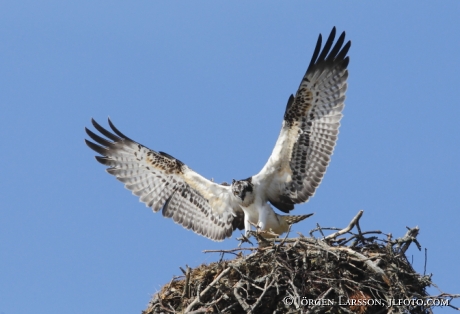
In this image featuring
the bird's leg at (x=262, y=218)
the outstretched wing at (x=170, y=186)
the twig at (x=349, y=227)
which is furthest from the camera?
the outstretched wing at (x=170, y=186)

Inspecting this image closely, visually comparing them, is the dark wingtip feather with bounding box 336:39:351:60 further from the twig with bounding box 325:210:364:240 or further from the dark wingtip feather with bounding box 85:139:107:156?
the dark wingtip feather with bounding box 85:139:107:156

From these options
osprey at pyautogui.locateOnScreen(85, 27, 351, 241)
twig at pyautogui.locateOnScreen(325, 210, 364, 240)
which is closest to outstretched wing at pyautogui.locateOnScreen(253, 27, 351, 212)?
osprey at pyautogui.locateOnScreen(85, 27, 351, 241)

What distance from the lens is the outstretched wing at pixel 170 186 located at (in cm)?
1092

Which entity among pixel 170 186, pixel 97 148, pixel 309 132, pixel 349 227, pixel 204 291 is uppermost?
pixel 309 132

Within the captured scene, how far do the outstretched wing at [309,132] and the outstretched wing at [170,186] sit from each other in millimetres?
839

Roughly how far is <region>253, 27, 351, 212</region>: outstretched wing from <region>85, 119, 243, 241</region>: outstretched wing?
84cm

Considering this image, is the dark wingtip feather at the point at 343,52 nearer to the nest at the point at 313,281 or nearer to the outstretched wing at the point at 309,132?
the outstretched wing at the point at 309,132

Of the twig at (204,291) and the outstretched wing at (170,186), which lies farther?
the outstretched wing at (170,186)

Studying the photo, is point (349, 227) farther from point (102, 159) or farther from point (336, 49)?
point (102, 159)

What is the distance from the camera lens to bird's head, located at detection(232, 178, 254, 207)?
10266mm

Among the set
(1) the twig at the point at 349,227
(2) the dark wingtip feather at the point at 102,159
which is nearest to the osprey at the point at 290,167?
(2) the dark wingtip feather at the point at 102,159

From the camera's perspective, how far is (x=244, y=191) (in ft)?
33.7

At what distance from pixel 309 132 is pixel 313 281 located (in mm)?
2797

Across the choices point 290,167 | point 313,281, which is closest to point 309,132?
point 290,167
